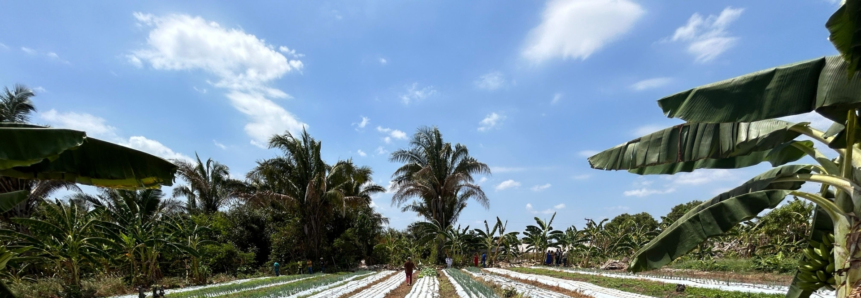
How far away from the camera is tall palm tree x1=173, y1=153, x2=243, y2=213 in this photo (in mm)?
26500

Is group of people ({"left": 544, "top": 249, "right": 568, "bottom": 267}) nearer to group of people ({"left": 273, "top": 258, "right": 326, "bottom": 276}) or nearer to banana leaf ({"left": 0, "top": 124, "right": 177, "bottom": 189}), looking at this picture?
group of people ({"left": 273, "top": 258, "right": 326, "bottom": 276})

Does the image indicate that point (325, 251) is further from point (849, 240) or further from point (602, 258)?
point (849, 240)

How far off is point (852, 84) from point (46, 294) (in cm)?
1535

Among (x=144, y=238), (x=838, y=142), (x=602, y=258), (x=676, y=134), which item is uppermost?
(x=676, y=134)

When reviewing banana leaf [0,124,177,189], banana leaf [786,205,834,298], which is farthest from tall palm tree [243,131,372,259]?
banana leaf [786,205,834,298]

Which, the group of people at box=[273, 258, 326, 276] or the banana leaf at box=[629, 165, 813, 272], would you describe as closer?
the banana leaf at box=[629, 165, 813, 272]

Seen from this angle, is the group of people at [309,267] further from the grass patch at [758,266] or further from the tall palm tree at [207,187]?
the grass patch at [758,266]

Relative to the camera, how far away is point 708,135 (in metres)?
4.10

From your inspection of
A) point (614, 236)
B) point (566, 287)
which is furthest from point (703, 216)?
point (614, 236)

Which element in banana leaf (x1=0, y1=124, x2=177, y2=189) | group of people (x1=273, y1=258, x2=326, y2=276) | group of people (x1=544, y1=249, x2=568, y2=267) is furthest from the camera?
group of people (x1=544, y1=249, x2=568, y2=267)

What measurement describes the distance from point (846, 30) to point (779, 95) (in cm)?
79

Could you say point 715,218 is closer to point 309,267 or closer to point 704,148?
→ point 704,148

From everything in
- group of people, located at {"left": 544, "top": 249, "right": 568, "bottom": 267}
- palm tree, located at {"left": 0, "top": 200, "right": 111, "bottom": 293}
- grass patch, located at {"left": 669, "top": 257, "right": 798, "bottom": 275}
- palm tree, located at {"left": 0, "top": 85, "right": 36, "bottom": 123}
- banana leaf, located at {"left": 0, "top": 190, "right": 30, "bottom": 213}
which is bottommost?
group of people, located at {"left": 544, "top": 249, "right": 568, "bottom": 267}

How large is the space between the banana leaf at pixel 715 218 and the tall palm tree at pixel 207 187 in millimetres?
26231
